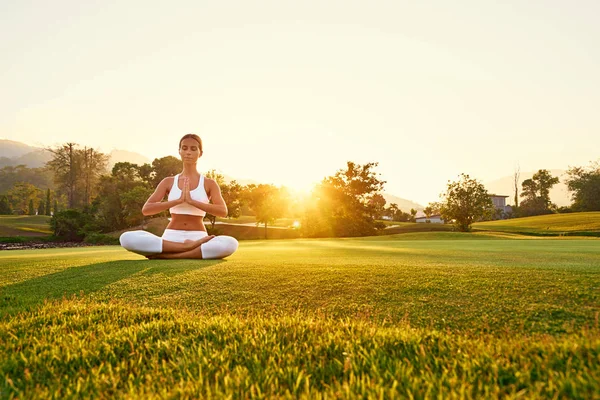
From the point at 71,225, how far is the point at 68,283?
141 feet

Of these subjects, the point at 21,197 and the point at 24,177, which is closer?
the point at 21,197

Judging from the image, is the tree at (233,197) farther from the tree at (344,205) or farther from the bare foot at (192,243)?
the bare foot at (192,243)

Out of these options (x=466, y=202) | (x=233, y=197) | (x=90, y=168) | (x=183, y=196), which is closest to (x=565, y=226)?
(x=466, y=202)

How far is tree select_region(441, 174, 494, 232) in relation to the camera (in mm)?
42656

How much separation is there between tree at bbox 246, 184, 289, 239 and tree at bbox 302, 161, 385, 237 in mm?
4177

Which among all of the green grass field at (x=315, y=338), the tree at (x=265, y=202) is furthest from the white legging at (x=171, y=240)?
the tree at (x=265, y=202)

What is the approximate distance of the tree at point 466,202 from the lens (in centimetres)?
4266

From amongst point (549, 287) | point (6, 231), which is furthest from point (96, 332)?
point (6, 231)

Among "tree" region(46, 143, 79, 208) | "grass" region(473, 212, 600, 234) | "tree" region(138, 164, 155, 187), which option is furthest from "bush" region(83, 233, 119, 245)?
"grass" region(473, 212, 600, 234)

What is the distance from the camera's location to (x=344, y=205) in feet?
159

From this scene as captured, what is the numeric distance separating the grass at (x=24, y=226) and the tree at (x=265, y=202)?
2634 centimetres

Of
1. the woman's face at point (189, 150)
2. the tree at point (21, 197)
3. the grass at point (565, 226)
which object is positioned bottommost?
the grass at point (565, 226)

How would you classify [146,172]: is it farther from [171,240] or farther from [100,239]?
[171,240]

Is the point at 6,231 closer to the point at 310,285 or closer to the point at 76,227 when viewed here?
the point at 76,227
